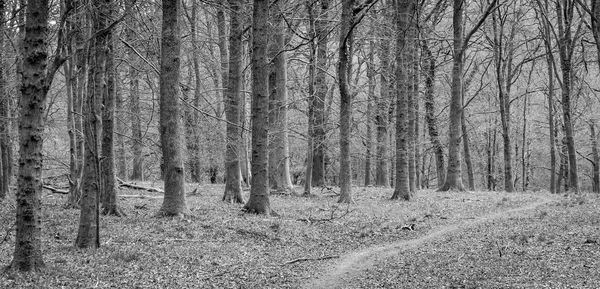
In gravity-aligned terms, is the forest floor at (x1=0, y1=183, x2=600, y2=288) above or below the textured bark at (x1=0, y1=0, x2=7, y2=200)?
below

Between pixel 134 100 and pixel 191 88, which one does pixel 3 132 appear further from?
pixel 191 88

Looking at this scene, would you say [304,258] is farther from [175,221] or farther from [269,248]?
[175,221]

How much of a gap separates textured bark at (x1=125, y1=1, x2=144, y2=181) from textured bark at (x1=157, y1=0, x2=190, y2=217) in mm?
917

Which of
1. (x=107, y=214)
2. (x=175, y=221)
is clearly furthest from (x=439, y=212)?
(x=107, y=214)

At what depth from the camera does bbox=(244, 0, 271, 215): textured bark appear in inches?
537

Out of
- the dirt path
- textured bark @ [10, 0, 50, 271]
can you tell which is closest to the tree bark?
textured bark @ [10, 0, 50, 271]

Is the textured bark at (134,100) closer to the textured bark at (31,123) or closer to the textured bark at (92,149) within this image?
the textured bark at (92,149)

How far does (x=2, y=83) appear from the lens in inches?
621

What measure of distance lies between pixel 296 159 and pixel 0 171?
103 feet

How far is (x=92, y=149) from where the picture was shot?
838 centimetres

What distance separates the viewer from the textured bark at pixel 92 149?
841cm

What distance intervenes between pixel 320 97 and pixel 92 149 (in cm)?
1617

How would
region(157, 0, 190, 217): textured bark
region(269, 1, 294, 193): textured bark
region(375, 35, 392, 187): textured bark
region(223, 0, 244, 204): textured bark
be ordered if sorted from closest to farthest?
1. region(157, 0, 190, 217): textured bark
2. region(223, 0, 244, 204): textured bark
3. region(269, 1, 294, 193): textured bark
4. region(375, 35, 392, 187): textured bark

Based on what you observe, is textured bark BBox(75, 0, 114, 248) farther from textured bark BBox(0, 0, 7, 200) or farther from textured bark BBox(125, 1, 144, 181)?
textured bark BBox(0, 0, 7, 200)
